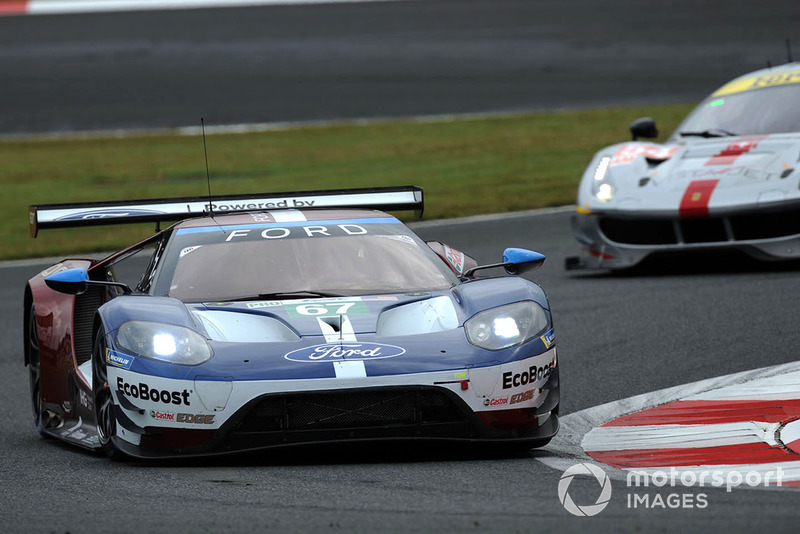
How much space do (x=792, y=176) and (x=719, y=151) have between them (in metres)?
0.77

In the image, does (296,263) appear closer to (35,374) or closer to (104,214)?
(104,214)

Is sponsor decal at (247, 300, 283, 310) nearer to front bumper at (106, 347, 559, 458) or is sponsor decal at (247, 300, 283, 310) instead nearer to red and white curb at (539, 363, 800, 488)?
front bumper at (106, 347, 559, 458)

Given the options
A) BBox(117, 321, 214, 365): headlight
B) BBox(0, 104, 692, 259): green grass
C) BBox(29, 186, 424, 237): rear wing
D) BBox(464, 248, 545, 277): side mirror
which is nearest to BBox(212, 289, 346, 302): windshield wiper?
BBox(117, 321, 214, 365): headlight

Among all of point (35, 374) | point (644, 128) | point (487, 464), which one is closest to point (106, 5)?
point (644, 128)

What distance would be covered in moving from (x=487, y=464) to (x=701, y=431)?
0.99 m

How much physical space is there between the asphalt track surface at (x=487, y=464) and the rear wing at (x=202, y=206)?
43.5 inches

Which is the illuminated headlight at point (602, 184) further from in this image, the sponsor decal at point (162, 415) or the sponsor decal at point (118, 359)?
the sponsor decal at point (162, 415)

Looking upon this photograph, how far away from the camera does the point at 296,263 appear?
20.3 feet

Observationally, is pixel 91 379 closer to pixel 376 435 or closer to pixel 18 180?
pixel 376 435

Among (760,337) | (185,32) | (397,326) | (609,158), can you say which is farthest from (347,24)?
(397,326)

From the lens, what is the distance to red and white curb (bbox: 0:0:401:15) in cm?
3512

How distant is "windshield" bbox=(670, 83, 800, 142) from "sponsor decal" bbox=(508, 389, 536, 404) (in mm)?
6010

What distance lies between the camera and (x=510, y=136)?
2112cm

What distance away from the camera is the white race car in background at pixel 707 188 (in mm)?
9984
